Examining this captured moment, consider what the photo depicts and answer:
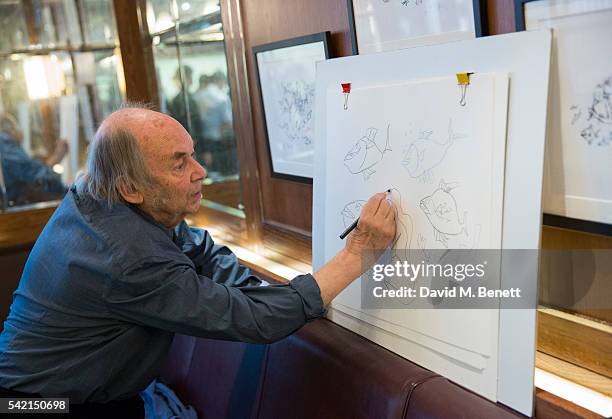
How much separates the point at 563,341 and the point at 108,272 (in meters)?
0.92

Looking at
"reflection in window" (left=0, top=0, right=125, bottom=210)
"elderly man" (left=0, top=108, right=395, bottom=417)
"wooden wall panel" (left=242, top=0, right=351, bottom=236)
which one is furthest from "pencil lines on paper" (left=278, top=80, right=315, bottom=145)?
"reflection in window" (left=0, top=0, right=125, bottom=210)

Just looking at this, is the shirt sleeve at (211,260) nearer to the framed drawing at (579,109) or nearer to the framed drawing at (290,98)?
the framed drawing at (290,98)

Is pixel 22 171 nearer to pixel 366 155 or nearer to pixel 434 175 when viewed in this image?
pixel 366 155

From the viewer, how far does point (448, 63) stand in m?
1.16

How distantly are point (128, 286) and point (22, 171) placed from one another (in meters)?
2.16

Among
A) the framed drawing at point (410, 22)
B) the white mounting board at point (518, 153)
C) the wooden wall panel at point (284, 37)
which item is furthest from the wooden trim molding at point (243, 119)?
the white mounting board at point (518, 153)

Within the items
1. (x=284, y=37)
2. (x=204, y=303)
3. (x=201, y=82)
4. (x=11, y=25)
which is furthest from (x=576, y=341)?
(x=11, y=25)

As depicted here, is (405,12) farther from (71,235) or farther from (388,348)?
(71,235)

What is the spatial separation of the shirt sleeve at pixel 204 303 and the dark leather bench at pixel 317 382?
157 millimetres

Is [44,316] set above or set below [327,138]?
Answer: below

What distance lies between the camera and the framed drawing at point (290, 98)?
69.4 inches

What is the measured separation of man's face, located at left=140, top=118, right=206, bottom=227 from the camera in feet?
4.38

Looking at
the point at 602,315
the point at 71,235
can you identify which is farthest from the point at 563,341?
the point at 71,235

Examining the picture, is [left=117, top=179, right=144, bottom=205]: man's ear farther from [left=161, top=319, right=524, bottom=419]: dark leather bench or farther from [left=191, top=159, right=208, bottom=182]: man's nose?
[left=161, top=319, right=524, bottom=419]: dark leather bench
